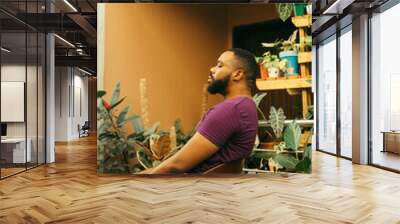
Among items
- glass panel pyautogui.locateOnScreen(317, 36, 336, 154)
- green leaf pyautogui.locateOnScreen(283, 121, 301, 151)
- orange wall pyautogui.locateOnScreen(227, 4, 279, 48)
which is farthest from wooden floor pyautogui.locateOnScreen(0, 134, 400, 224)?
glass panel pyautogui.locateOnScreen(317, 36, 336, 154)

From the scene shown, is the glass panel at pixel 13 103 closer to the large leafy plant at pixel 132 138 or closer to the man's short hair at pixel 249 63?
the large leafy plant at pixel 132 138

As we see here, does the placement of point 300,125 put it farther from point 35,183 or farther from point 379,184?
point 35,183

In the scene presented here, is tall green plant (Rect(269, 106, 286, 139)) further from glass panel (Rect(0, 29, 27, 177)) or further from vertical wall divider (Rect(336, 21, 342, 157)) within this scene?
glass panel (Rect(0, 29, 27, 177))

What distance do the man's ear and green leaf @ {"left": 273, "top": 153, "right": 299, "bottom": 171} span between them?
143 cm

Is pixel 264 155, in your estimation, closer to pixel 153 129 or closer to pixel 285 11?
pixel 153 129

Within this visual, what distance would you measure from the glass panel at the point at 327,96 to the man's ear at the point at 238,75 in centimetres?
488

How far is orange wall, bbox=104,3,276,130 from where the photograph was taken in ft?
22.0

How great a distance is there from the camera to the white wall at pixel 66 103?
664 inches

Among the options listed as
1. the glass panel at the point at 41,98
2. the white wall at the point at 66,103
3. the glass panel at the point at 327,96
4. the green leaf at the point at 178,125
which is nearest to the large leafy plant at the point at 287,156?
the green leaf at the point at 178,125

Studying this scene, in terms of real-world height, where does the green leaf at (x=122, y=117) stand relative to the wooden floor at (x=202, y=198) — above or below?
above

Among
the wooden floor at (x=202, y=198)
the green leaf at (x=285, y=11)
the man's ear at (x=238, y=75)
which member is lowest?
the wooden floor at (x=202, y=198)

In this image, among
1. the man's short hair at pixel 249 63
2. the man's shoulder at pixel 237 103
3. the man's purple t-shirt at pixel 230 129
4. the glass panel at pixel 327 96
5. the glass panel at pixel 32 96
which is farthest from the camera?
the glass panel at pixel 327 96

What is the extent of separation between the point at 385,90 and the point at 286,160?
2.84 metres

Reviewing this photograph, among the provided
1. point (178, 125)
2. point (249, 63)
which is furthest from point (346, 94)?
point (178, 125)
